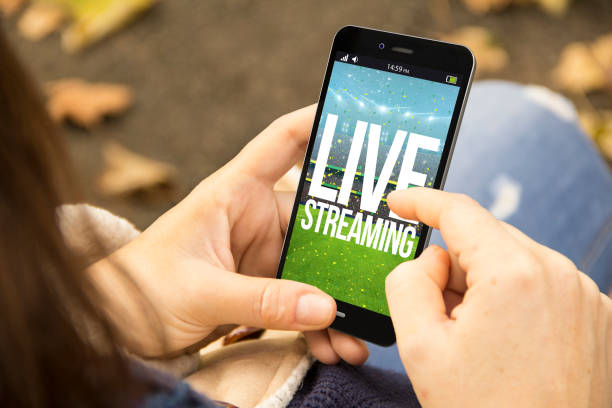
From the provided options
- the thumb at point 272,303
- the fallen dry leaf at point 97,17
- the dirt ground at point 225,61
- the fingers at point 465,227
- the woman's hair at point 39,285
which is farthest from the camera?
the fallen dry leaf at point 97,17

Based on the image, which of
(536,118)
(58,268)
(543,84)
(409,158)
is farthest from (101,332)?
(543,84)

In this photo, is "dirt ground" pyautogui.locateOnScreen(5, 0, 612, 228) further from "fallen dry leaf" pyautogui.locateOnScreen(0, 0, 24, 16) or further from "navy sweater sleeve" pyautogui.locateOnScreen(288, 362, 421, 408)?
"navy sweater sleeve" pyautogui.locateOnScreen(288, 362, 421, 408)

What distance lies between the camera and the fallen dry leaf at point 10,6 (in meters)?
1.93

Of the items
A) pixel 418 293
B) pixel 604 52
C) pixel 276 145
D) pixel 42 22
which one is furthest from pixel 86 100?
pixel 604 52

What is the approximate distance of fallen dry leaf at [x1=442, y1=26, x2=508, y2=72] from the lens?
5.53 feet

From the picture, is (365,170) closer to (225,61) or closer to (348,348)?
(348,348)

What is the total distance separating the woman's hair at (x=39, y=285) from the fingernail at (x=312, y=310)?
13.6 inches

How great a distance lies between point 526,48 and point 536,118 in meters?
0.71

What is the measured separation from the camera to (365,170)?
821mm

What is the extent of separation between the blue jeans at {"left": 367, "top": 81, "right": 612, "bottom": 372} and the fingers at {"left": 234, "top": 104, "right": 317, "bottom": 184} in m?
0.35

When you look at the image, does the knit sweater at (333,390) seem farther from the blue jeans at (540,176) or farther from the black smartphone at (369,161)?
the blue jeans at (540,176)

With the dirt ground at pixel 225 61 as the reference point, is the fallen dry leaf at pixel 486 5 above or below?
above

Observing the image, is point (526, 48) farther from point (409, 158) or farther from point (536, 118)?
point (409, 158)

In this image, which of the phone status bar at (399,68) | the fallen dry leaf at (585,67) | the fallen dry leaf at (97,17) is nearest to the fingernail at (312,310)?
the phone status bar at (399,68)
